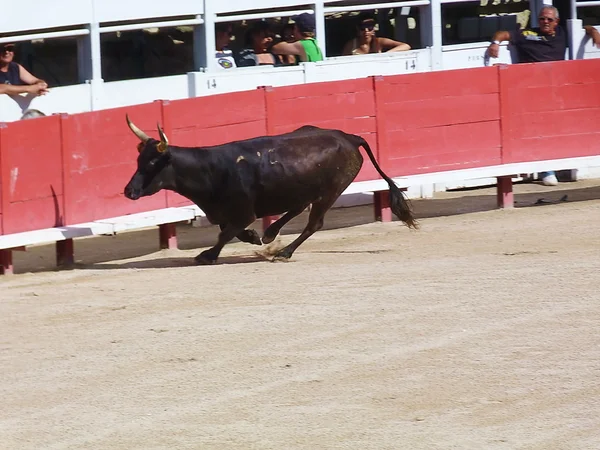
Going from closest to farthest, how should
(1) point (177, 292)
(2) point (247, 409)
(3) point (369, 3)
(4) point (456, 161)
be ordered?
1. (2) point (247, 409)
2. (1) point (177, 292)
3. (4) point (456, 161)
4. (3) point (369, 3)

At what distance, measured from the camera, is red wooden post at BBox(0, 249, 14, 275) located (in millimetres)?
9180

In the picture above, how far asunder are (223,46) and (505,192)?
2763 mm

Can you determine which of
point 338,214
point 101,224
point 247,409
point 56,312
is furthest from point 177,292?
point 338,214

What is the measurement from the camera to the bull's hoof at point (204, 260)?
362 inches

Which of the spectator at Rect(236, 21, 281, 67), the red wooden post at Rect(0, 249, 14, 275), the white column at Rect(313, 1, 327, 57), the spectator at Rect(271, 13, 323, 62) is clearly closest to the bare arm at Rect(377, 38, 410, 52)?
the white column at Rect(313, 1, 327, 57)

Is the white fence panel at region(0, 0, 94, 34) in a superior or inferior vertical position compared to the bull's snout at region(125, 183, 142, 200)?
superior

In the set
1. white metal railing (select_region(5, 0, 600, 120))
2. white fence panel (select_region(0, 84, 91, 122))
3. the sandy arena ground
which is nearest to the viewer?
the sandy arena ground

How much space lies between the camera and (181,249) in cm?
1019

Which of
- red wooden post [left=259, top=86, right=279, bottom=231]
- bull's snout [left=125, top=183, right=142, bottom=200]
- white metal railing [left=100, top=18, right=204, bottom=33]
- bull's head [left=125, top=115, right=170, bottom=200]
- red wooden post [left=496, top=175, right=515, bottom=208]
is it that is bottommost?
red wooden post [left=496, top=175, right=515, bottom=208]

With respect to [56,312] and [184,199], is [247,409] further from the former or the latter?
[184,199]

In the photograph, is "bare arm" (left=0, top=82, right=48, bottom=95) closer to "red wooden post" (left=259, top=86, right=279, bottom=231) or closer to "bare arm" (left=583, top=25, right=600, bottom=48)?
"red wooden post" (left=259, top=86, right=279, bottom=231)

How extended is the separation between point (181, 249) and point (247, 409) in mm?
4581

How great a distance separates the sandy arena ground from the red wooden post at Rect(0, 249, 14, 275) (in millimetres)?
122

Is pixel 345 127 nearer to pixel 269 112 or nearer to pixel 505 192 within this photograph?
pixel 269 112
